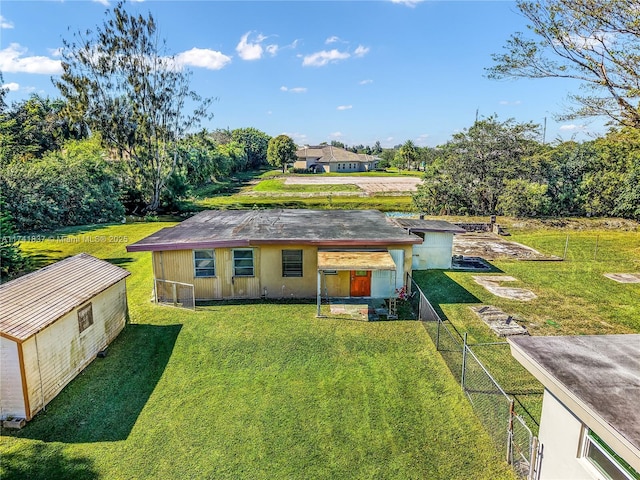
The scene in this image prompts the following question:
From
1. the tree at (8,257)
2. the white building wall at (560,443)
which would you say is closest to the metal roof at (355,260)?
the white building wall at (560,443)

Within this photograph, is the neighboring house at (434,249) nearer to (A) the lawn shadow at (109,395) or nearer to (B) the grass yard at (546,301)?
(B) the grass yard at (546,301)

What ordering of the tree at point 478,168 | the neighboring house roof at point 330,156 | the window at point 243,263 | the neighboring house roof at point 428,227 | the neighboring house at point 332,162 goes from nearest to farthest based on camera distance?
1. the window at point 243,263
2. the neighboring house roof at point 428,227
3. the tree at point 478,168
4. the neighboring house at point 332,162
5. the neighboring house roof at point 330,156

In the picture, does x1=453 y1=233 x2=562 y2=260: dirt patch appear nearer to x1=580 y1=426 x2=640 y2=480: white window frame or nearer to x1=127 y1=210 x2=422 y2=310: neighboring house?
x1=127 y1=210 x2=422 y2=310: neighboring house

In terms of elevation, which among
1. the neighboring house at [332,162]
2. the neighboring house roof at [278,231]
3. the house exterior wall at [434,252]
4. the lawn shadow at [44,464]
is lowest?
the lawn shadow at [44,464]

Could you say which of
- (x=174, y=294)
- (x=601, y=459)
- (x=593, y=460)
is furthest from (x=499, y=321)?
(x=174, y=294)

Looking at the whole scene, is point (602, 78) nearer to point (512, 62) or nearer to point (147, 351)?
point (512, 62)

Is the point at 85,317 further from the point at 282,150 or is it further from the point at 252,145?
the point at 252,145
